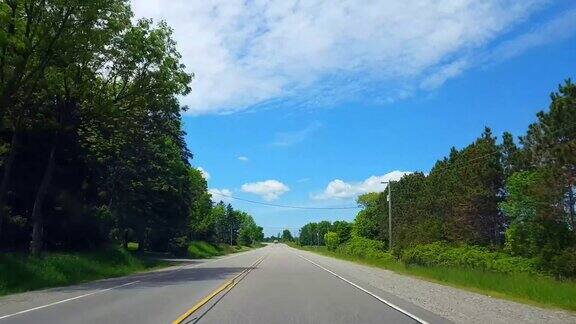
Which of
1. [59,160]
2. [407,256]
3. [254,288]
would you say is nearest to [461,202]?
[407,256]

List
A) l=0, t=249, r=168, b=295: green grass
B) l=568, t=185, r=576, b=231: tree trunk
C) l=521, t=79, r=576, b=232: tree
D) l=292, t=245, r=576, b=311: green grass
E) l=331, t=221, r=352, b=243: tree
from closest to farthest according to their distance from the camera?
l=292, t=245, r=576, b=311: green grass
l=0, t=249, r=168, b=295: green grass
l=521, t=79, r=576, b=232: tree
l=568, t=185, r=576, b=231: tree trunk
l=331, t=221, r=352, b=243: tree

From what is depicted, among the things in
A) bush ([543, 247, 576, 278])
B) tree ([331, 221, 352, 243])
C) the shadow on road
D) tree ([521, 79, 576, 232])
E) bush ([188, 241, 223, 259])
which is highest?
tree ([331, 221, 352, 243])

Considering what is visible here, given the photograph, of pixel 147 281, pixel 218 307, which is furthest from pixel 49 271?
pixel 218 307

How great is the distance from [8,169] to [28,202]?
30.4ft

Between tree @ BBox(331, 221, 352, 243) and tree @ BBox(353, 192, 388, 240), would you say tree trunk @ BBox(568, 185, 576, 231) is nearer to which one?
tree @ BBox(353, 192, 388, 240)

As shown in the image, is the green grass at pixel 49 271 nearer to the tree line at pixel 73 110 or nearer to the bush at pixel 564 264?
the tree line at pixel 73 110

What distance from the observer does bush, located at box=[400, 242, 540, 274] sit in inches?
1740

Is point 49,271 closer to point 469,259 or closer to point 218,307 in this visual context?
point 218,307

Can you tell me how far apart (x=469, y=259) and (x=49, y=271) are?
108 ft

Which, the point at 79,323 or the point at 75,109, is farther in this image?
the point at 75,109

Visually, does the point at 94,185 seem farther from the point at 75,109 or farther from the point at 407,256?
the point at 407,256

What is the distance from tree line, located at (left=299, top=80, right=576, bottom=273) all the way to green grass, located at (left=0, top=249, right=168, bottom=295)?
93.2 feet

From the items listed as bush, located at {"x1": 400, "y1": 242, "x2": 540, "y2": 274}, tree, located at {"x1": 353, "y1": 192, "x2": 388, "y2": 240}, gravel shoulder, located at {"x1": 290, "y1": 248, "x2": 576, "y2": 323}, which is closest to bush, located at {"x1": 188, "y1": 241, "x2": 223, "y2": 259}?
tree, located at {"x1": 353, "y1": 192, "x2": 388, "y2": 240}

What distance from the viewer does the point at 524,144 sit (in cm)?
4722
